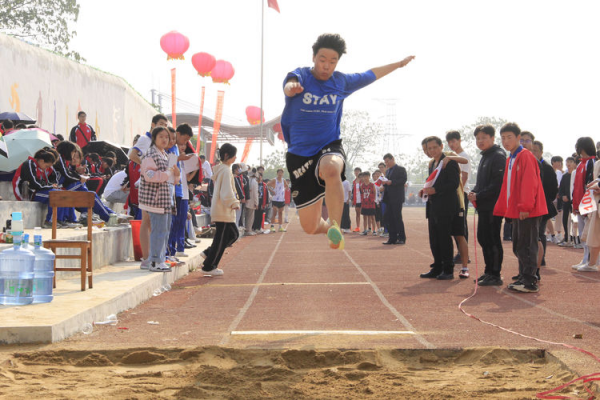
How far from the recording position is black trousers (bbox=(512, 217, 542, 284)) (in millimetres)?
7012

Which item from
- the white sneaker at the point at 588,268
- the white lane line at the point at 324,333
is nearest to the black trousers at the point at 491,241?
the white sneaker at the point at 588,268

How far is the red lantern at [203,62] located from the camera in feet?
86.2

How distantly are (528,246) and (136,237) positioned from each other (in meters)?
5.25

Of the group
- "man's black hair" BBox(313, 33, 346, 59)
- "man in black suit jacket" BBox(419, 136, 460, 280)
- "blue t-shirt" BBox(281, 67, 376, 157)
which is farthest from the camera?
"man in black suit jacket" BBox(419, 136, 460, 280)

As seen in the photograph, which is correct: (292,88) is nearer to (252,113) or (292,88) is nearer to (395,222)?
(395,222)

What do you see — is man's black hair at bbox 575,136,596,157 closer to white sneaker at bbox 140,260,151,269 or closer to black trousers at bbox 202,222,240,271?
black trousers at bbox 202,222,240,271

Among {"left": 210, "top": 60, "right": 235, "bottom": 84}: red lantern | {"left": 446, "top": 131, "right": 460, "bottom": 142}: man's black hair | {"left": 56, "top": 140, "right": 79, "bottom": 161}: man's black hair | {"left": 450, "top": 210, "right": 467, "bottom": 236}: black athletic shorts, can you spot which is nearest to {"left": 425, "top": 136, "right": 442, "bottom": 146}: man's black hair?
{"left": 446, "top": 131, "right": 460, "bottom": 142}: man's black hair

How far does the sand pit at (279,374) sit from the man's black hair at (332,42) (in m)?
2.74

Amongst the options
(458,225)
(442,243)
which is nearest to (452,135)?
(458,225)

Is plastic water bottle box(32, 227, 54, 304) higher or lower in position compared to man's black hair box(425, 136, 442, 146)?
lower

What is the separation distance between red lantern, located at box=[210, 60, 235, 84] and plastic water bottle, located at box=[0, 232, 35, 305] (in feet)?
75.2

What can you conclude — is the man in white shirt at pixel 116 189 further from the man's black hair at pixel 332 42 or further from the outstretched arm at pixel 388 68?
the man's black hair at pixel 332 42

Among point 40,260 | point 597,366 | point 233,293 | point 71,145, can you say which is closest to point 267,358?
point 597,366

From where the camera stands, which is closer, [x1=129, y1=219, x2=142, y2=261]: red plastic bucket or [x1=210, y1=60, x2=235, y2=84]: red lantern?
[x1=129, y1=219, x2=142, y2=261]: red plastic bucket
